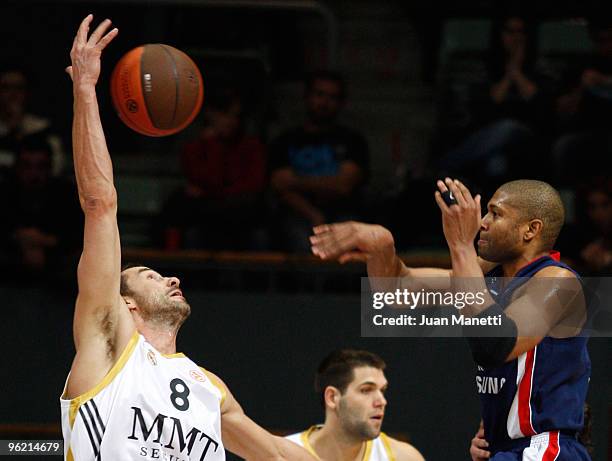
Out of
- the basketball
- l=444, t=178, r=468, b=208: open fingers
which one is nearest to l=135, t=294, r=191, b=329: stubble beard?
the basketball

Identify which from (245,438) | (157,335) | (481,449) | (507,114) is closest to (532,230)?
(481,449)

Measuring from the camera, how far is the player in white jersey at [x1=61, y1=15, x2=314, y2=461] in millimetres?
4883

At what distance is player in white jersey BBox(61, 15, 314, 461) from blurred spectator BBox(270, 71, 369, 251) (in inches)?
130

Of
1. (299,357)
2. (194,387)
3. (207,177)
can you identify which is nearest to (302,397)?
(299,357)

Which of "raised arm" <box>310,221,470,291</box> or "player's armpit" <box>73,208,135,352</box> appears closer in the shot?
"player's armpit" <box>73,208,135,352</box>

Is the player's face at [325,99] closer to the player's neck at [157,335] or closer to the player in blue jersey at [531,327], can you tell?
the player in blue jersey at [531,327]

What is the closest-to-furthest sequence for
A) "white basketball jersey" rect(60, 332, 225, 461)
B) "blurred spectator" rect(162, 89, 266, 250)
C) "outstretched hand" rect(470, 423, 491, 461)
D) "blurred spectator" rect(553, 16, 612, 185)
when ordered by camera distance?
"white basketball jersey" rect(60, 332, 225, 461) < "outstretched hand" rect(470, 423, 491, 461) < "blurred spectator" rect(162, 89, 266, 250) < "blurred spectator" rect(553, 16, 612, 185)

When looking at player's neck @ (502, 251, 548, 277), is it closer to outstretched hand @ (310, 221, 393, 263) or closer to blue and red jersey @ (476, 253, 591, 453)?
blue and red jersey @ (476, 253, 591, 453)

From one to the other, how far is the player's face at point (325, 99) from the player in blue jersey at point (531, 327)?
3.31 metres

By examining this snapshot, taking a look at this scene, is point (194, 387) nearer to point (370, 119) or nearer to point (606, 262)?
point (606, 262)

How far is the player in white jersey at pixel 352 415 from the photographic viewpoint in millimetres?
6957

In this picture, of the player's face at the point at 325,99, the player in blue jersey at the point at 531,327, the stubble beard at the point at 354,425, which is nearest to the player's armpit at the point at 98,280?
the player in blue jersey at the point at 531,327

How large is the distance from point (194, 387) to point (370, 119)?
5.16 metres

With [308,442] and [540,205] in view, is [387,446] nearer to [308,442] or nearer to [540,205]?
[308,442]
